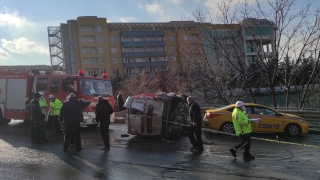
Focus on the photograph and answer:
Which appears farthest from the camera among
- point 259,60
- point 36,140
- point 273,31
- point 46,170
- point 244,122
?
point 259,60

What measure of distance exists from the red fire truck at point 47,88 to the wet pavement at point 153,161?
8.86ft

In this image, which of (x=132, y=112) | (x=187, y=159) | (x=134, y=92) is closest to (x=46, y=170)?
(x=187, y=159)

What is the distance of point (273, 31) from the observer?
1812cm

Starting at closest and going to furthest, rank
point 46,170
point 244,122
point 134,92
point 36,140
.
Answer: point 46,170, point 244,122, point 36,140, point 134,92

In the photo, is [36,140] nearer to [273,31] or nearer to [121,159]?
[121,159]

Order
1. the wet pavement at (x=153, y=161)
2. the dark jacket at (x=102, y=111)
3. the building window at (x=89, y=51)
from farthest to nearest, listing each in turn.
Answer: the building window at (x=89, y=51), the dark jacket at (x=102, y=111), the wet pavement at (x=153, y=161)

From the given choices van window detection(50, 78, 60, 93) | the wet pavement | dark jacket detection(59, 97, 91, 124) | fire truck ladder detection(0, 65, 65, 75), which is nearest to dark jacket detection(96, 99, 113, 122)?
dark jacket detection(59, 97, 91, 124)

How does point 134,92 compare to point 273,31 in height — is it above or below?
below

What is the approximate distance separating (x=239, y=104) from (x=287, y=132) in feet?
18.0

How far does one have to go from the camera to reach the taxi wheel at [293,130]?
12.5 m

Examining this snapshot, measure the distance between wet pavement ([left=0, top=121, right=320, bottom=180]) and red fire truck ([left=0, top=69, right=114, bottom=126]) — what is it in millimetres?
2699

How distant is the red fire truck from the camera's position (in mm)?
13750

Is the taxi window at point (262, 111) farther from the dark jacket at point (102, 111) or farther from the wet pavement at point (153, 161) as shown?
the dark jacket at point (102, 111)

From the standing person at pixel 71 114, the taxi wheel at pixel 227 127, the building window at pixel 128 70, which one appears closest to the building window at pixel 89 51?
the building window at pixel 128 70
